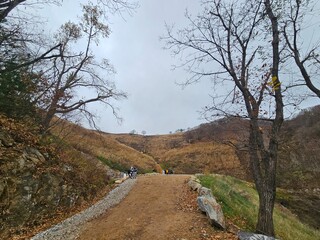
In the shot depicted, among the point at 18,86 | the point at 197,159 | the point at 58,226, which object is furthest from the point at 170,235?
the point at 197,159

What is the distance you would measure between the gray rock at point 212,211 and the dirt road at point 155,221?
0.22m

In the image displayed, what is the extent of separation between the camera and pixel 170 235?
22.7 ft

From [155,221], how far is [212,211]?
1938mm

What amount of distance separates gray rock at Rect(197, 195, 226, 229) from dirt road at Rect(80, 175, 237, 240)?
22 cm

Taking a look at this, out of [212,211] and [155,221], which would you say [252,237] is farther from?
[155,221]

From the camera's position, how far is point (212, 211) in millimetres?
7766

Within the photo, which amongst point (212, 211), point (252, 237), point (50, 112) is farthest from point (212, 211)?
point (50, 112)

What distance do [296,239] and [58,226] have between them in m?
9.98

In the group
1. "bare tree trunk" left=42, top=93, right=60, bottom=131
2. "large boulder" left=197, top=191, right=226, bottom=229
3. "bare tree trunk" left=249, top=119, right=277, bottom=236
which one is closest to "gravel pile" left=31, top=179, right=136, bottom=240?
"large boulder" left=197, top=191, right=226, bottom=229

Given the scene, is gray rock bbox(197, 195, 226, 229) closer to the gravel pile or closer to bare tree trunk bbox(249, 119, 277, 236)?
bare tree trunk bbox(249, 119, 277, 236)

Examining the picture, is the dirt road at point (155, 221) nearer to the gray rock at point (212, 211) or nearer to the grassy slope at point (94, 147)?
the gray rock at point (212, 211)

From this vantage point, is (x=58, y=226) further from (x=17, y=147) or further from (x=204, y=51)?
(x=204, y=51)

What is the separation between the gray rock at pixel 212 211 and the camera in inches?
286

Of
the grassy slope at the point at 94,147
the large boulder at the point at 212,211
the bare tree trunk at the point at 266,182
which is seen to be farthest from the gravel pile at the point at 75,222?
the bare tree trunk at the point at 266,182
